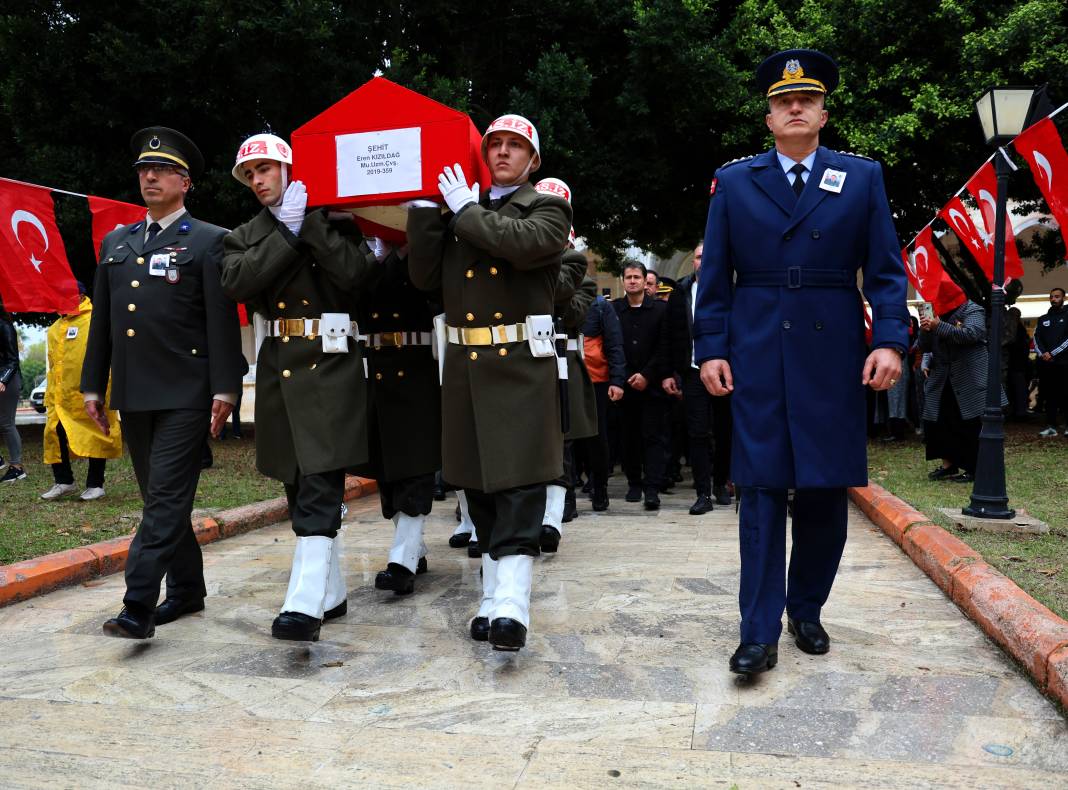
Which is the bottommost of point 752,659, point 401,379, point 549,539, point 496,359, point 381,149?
point 549,539

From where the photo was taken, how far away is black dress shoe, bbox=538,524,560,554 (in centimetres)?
616

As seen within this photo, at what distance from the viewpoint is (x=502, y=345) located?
3965mm

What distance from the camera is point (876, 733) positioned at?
9.96 ft

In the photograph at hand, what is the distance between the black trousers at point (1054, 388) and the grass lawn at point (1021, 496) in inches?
32.2

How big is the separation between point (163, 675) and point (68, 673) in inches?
14.9

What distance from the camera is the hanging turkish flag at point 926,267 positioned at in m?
9.68

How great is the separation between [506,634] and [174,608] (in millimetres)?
1712

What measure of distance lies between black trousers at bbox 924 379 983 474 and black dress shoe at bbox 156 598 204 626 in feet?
23.0

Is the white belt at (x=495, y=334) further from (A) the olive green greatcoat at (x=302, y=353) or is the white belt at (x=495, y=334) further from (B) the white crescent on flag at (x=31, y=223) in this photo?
(B) the white crescent on flag at (x=31, y=223)

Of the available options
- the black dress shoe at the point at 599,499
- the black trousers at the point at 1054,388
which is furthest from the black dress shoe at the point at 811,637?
the black trousers at the point at 1054,388

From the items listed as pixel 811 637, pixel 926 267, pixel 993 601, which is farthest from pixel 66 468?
pixel 926 267

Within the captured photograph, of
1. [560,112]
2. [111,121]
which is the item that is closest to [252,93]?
[111,121]

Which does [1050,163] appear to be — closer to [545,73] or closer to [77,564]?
[77,564]

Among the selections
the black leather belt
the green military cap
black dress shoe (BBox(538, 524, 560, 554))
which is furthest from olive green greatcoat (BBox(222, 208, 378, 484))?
black dress shoe (BBox(538, 524, 560, 554))
